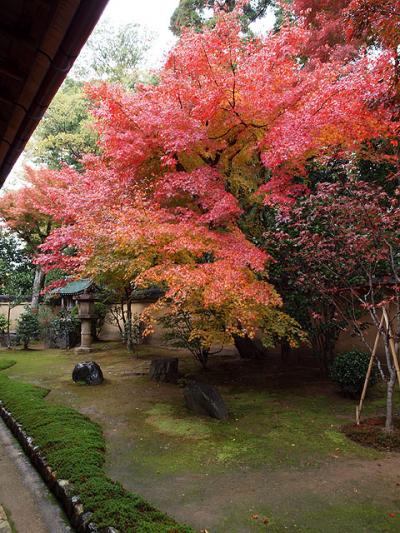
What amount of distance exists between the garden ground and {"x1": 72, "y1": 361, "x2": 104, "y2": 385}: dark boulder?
240mm

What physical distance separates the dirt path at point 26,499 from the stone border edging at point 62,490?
0.07 metres

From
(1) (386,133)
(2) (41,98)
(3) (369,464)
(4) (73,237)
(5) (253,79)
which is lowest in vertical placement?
(3) (369,464)

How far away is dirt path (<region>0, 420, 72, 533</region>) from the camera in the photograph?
3814 millimetres

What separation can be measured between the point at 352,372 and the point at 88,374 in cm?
624

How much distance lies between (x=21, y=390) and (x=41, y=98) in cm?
807

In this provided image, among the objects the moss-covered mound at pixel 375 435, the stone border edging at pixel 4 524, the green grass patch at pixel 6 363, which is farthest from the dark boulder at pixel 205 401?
the green grass patch at pixel 6 363

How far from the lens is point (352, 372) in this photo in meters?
7.75

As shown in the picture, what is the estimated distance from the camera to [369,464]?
500cm

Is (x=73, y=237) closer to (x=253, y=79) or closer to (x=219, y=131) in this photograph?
(x=219, y=131)

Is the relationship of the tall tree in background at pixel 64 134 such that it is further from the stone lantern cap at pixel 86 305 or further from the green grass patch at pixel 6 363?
the green grass patch at pixel 6 363

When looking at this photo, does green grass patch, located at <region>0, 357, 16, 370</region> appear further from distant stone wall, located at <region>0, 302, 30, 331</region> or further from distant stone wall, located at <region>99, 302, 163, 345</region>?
distant stone wall, located at <region>0, 302, 30, 331</region>

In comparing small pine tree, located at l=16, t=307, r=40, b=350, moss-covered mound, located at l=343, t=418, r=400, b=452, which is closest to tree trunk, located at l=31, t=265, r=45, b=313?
small pine tree, located at l=16, t=307, r=40, b=350

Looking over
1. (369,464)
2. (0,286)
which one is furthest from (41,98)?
(0,286)

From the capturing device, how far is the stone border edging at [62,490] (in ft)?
11.6
